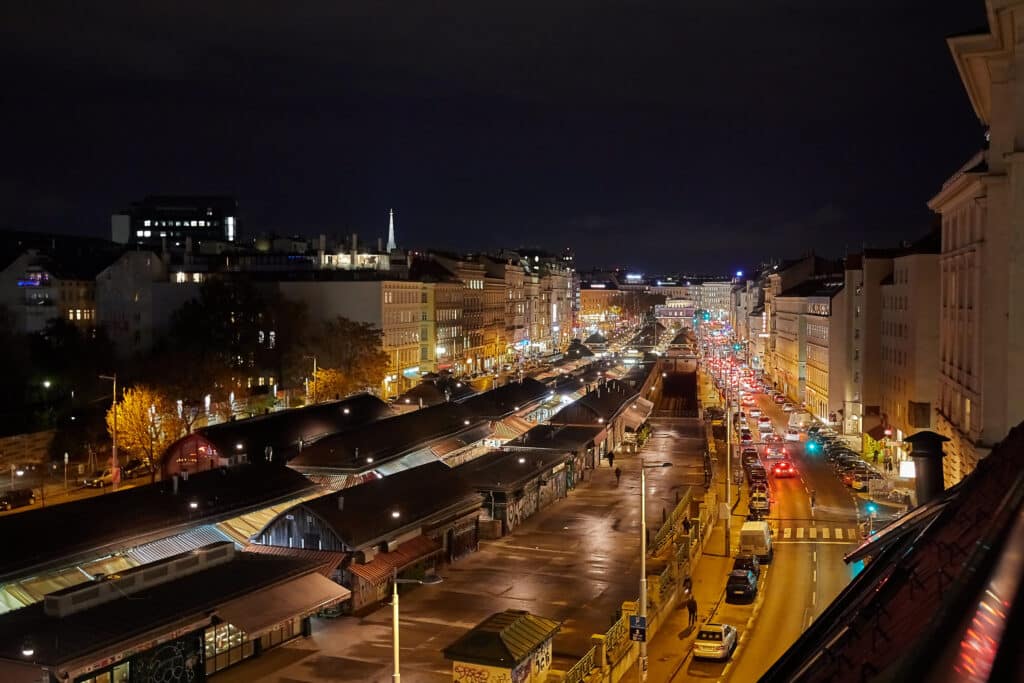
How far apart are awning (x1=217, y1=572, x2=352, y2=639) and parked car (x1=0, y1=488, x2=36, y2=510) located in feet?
79.3

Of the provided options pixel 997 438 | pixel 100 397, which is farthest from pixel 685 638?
pixel 100 397

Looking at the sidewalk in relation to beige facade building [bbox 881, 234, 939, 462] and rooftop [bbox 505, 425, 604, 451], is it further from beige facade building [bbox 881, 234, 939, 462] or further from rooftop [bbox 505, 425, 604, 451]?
beige facade building [bbox 881, 234, 939, 462]

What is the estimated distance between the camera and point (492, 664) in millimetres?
20266

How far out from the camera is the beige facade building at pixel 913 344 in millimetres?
54250

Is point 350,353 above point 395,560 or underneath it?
above

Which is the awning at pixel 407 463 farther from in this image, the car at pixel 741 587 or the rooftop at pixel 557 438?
A: the car at pixel 741 587

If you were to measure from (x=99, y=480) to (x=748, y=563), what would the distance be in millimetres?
33167

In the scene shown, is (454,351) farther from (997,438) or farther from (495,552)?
(997,438)

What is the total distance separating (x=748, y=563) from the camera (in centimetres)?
3338

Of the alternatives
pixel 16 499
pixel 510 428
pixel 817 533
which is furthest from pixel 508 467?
pixel 16 499

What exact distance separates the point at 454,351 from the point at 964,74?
3170 inches

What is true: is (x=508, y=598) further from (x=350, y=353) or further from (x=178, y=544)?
→ (x=350, y=353)

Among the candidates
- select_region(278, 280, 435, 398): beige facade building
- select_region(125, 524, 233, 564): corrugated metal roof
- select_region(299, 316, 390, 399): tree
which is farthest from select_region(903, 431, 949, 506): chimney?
select_region(278, 280, 435, 398): beige facade building

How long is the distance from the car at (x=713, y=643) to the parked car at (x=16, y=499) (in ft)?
108
